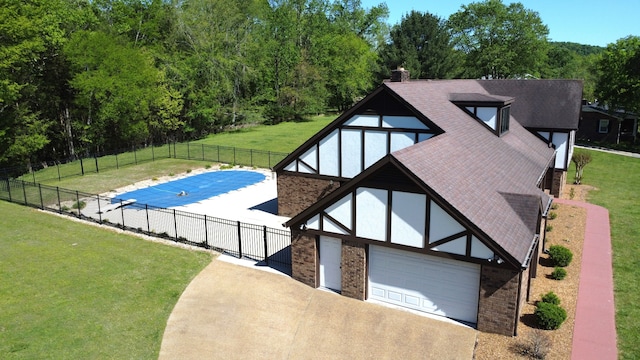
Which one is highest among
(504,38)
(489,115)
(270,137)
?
(504,38)

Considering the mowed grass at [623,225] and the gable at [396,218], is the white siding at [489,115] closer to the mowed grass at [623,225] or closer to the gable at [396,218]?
the mowed grass at [623,225]

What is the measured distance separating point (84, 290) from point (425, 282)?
38.5ft

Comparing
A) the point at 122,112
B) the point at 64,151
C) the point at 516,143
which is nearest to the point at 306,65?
the point at 122,112

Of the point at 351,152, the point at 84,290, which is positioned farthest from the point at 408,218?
the point at 84,290

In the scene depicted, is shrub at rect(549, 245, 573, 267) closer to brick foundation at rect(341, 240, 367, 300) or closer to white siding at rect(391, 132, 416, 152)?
white siding at rect(391, 132, 416, 152)

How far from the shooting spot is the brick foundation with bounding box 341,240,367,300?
14.8 meters

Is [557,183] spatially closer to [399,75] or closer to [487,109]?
[487,109]

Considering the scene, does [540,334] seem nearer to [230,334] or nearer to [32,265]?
[230,334]

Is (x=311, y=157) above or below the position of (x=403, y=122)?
below

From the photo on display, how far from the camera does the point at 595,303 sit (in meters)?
14.8

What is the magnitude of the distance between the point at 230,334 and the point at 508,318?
7985 millimetres

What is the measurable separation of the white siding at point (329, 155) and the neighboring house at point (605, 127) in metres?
39.3

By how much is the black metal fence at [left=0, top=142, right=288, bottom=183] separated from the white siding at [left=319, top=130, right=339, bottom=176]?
15088 mm

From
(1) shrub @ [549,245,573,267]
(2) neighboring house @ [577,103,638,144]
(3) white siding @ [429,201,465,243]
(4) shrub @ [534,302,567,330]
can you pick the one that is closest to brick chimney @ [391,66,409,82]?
(1) shrub @ [549,245,573,267]
